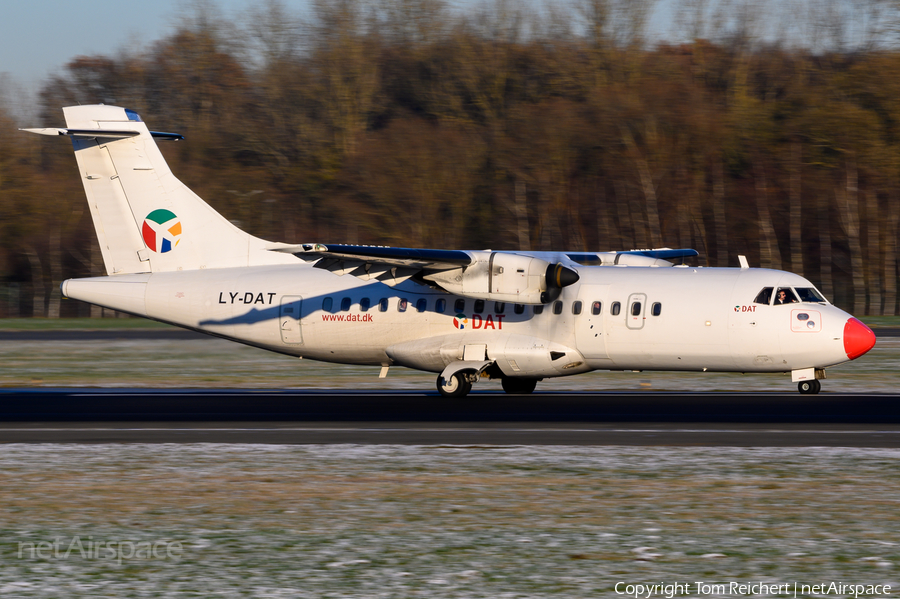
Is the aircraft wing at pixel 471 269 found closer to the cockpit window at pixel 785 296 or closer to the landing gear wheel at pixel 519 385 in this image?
the landing gear wheel at pixel 519 385

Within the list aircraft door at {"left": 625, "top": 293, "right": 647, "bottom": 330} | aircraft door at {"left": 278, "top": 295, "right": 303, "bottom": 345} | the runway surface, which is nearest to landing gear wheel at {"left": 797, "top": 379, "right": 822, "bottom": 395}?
the runway surface

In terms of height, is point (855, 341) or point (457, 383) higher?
point (855, 341)

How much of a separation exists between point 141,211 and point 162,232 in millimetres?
815

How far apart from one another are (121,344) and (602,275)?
2076 centimetres

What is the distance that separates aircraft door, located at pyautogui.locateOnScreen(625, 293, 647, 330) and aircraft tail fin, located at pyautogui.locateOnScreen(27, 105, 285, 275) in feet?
29.4

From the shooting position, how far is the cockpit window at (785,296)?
20.5m

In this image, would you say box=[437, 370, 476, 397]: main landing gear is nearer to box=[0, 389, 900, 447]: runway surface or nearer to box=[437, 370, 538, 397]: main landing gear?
box=[437, 370, 538, 397]: main landing gear

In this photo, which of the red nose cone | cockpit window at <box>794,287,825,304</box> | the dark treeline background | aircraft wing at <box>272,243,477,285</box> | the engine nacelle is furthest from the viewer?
the dark treeline background

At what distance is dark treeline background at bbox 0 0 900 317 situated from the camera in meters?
52.2

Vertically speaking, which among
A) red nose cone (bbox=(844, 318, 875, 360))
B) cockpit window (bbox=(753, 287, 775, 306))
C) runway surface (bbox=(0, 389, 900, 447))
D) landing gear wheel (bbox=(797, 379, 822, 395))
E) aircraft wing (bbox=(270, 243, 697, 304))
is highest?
aircraft wing (bbox=(270, 243, 697, 304))

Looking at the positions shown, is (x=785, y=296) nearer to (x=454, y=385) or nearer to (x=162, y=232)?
(x=454, y=385)

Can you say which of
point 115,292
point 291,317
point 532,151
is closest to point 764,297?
point 291,317

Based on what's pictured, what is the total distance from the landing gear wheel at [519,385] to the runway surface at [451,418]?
409mm

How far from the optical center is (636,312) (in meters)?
21.0
